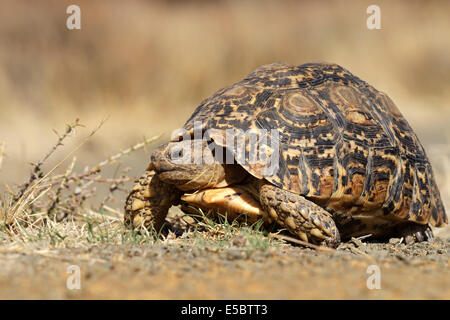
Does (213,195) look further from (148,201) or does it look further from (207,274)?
(207,274)

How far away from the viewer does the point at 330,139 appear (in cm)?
388

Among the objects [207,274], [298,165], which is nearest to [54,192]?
[298,165]

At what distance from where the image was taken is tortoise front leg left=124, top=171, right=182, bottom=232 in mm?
4094

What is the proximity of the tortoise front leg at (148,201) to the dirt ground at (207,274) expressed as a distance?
1.09 m

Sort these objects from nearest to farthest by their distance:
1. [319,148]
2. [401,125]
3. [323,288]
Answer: [323,288]
[319,148]
[401,125]

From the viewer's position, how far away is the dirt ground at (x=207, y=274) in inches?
79.7

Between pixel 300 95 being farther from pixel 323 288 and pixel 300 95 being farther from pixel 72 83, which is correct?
pixel 72 83

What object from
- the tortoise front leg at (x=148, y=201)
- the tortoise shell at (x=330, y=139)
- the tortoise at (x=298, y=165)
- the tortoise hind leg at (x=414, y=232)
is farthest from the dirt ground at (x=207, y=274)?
the tortoise hind leg at (x=414, y=232)

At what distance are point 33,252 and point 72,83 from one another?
861 centimetres

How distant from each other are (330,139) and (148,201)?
5.17ft

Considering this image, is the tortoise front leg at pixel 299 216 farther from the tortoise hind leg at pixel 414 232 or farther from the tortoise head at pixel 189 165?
the tortoise hind leg at pixel 414 232

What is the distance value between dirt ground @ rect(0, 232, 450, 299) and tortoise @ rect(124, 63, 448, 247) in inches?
30.3
